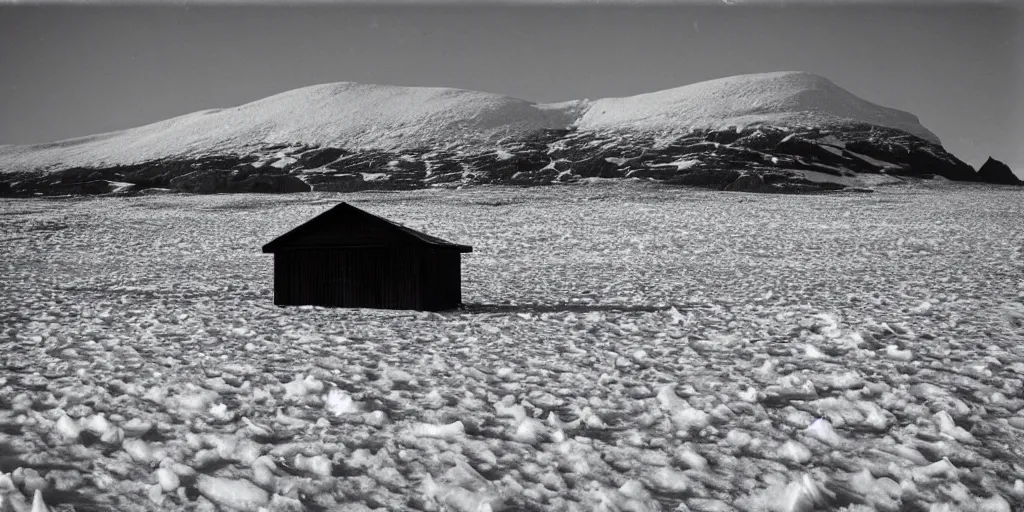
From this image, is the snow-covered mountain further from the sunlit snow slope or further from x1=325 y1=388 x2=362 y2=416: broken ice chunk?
x1=325 y1=388 x2=362 y2=416: broken ice chunk

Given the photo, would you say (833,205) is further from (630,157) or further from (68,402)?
(68,402)

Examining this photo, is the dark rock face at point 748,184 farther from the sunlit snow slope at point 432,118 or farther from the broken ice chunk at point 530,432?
the broken ice chunk at point 530,432

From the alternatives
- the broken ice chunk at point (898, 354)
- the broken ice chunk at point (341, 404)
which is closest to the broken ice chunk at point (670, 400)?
the broken ice chunk at point (341, 404)

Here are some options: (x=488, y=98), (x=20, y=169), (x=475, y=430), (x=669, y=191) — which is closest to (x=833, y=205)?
(x=669, y=191)

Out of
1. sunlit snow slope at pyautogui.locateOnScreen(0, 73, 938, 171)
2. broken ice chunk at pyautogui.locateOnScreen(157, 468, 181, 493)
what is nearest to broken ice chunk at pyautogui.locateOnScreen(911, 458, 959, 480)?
broken ice chunk at pyautogui.locateOnScreen(157, 468, 181, 493)

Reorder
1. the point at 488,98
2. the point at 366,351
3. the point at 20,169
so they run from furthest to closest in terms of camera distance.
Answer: the point at 488,98 → the point at 20,169 → the point at 366,351
